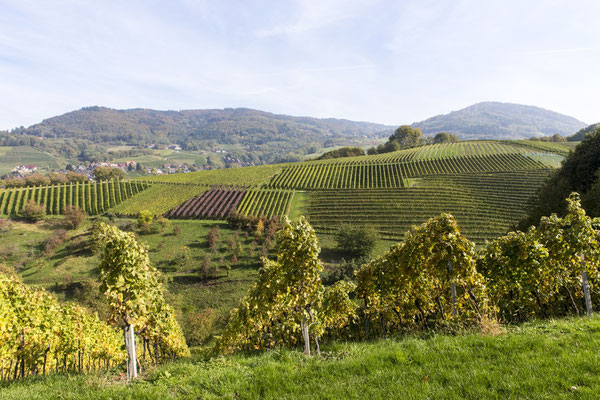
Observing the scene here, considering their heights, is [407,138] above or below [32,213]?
above

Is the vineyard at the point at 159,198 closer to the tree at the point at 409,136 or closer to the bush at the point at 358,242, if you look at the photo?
the bush at the point at 358,242

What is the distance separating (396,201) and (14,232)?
91.3 meters

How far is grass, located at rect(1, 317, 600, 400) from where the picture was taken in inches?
214

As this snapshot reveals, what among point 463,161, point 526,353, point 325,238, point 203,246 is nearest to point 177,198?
point 203,246

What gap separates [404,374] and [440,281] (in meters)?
6.69

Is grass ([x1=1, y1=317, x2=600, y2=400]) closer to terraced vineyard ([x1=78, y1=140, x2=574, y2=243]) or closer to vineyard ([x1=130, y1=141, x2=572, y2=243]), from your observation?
terraced vineyard ([x1=78, y1=140, x2=574, y2=243])

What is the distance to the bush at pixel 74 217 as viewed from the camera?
210 ft

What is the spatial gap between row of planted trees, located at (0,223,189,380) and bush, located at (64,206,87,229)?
61.6 meters

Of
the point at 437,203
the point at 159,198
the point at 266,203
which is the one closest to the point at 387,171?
the point at 437,203

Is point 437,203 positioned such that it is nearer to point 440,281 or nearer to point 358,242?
point 358,242

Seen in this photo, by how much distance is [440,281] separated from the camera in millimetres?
11781

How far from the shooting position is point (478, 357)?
6672 millimetres

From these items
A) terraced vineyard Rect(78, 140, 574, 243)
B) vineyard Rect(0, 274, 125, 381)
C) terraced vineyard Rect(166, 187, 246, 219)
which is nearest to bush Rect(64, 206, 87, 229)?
terraced vineyard Rect(78, 140, 574, 243)

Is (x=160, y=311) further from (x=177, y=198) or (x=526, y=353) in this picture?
(x=177, y=198)
